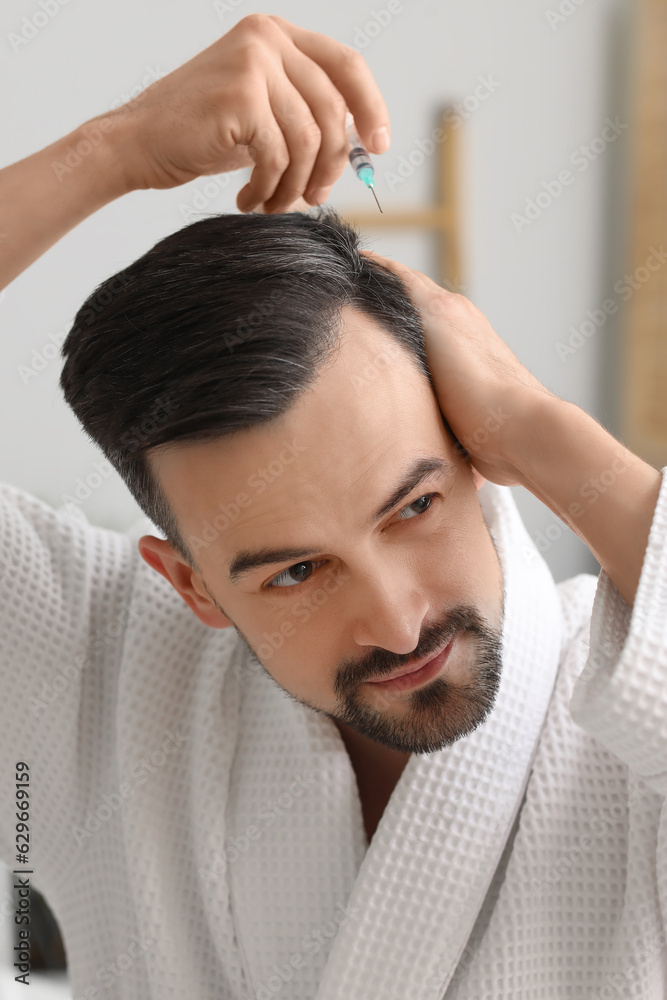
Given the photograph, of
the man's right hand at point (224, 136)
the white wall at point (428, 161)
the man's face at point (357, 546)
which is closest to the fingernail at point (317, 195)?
the man's right hand at point (224, 136)

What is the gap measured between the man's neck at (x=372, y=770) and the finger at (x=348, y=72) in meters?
0.71

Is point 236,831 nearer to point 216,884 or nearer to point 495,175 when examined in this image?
point 216,884

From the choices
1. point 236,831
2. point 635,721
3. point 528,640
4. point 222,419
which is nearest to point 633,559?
point 635,721

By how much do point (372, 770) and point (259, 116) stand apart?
780 millimetres

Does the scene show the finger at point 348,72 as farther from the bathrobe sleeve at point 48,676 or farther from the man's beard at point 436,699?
the bathrobe sleeve at point 48,676

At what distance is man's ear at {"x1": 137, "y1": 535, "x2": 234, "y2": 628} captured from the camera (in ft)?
3.15

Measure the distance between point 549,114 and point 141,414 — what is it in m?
1.70

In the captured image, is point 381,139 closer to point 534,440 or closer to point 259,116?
point 259,116

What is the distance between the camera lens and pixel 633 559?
0.73m

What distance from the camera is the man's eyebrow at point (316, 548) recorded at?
79 cm

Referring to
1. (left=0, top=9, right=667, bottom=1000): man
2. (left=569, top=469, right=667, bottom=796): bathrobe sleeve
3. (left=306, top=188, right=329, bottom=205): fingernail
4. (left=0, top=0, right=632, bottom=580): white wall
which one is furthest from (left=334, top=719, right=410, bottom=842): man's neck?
(left=0, top=0, right=632, bottom=580): white wall

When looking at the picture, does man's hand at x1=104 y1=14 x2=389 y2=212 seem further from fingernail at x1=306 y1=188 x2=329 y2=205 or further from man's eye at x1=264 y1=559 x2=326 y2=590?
man's eye at x1=264 y1=559 x2=326 y2=590

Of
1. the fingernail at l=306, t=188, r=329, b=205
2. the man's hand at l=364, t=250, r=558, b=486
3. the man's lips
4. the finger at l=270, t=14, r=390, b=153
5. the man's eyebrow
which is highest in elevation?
the finger at l=270, t=14, r=390, b=153

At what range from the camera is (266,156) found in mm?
849
